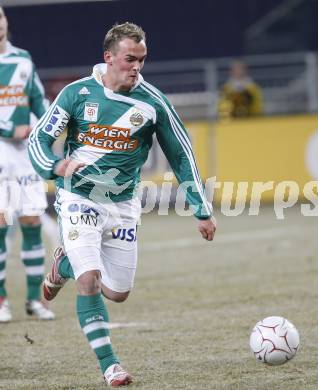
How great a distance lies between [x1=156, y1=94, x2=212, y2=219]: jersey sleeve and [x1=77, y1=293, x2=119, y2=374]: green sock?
0.83 m

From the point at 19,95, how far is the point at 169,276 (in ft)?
10.3

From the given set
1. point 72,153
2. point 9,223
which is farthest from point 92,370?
point 9,223

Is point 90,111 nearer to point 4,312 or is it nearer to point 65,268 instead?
point 65,268

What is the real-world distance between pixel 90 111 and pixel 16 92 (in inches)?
89.9

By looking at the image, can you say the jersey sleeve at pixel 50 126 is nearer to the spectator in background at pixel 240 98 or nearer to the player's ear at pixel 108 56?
the player's ear at pixel 108 56

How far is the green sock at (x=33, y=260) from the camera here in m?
8.30

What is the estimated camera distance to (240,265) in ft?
36.2

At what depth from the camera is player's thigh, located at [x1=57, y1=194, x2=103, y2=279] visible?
571 cm

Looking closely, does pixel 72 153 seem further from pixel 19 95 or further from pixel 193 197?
pixel 19 95

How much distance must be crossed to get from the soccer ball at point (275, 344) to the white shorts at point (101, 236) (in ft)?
2.92

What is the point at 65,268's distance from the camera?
599 centimetres

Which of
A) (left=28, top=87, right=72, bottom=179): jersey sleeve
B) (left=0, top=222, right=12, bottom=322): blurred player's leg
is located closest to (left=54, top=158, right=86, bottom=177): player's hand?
(left=28, top=87, right=72, bottom=179): jersey sleeve

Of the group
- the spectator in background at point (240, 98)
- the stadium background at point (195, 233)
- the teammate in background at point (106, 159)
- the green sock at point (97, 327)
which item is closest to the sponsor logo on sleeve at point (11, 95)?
the stadium background at point (195, 233)

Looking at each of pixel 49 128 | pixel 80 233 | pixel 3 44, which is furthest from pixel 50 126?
pixel 3 44
